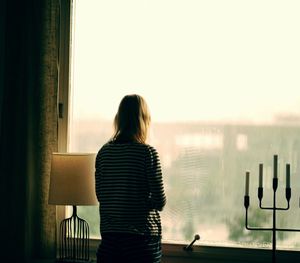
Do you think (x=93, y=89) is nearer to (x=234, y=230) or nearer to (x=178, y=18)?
(x=178, y=18)

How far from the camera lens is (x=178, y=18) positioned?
10.9ft

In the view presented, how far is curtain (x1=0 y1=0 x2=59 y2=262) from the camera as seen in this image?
3295 millimetres

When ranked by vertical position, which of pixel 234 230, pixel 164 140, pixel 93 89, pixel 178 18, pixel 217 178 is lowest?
pixel 234 230

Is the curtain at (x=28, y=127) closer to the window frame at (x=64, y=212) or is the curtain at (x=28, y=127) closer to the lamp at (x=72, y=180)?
the window frame at (x=64, y=212)

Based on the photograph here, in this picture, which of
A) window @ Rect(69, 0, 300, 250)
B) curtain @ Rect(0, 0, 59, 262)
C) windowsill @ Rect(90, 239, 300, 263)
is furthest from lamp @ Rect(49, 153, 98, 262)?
windowsill @ Rect(90, 239, 300, 263)

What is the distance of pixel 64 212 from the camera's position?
3.46m

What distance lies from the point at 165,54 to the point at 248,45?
1.62 ft

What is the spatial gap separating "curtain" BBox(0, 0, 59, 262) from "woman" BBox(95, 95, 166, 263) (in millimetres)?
813

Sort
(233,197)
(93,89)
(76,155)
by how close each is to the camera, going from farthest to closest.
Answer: (93,89) → (233,197) → (76,155)

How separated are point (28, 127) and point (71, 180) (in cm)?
52

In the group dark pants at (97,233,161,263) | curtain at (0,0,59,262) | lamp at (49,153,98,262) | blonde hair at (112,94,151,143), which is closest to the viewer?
dark pants at (97,233,161,263)

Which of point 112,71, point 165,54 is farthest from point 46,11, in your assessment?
point 165,54

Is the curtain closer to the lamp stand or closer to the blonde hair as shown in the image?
the lamp stand

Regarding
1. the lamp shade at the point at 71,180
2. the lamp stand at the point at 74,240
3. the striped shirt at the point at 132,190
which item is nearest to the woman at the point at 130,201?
the striped shirt at the point at 132,190
